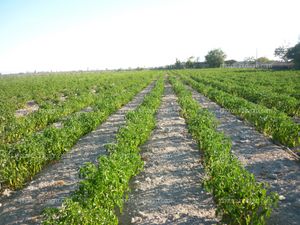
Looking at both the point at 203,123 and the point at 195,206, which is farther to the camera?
the point at 203,123

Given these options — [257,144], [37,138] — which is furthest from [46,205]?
[257,144]

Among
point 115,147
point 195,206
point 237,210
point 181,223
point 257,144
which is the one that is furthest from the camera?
point 257,144

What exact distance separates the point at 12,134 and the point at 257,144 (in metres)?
9.67

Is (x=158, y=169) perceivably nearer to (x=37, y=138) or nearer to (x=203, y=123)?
(x=203, y=123)

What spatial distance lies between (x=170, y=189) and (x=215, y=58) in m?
109

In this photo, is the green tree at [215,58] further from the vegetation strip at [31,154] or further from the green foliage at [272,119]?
the vegetation strip at [31,154]

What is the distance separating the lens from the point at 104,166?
589 cm

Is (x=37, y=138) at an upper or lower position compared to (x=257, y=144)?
upper

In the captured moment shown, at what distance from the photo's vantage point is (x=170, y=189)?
23.4ft

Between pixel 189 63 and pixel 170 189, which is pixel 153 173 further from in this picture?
pixel 189 63

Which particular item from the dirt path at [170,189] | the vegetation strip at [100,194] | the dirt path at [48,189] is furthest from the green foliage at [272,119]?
the dirt path at [48,189]

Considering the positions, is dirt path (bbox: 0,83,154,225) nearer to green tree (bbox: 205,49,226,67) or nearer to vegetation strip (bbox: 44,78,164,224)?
vegetation strip (bbox: 44,78,164,224)

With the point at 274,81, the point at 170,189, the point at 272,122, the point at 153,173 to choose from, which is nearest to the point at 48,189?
the point at 153,173

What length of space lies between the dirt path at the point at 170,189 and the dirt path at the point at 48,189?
172 centimetres
